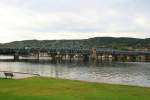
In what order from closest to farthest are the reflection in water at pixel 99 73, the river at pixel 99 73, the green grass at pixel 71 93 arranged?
the green grass at pixel 71 93 < the river at pixel 99 73 < the reflection in water at pixel 99 73

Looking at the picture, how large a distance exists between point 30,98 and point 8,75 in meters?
22.8

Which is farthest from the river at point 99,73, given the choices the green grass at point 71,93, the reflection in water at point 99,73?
the green grass at point 71,93

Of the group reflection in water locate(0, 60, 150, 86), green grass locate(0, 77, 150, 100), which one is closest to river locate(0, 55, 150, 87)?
reflection in water locate(0, 60, 150, 86)

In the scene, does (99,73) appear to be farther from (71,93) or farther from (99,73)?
(71,93)

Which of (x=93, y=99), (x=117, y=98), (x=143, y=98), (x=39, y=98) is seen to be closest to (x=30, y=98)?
(x=39, y=98)

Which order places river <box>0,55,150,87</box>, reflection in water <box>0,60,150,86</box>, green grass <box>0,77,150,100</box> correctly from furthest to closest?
reflection in water <box>0,60,150,86</box> < river <box>0,55,150,87</box> < green grass <box>0,77,150,100</box>

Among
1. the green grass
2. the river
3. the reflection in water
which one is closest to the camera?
the green grass

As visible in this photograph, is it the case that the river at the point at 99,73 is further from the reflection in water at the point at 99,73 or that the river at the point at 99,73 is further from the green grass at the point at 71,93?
the green grass at the point at 71,93

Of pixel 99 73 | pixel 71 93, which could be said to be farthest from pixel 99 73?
pixel 71 93

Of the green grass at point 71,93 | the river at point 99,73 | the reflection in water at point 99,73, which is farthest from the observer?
the reflection in water at point 99,73

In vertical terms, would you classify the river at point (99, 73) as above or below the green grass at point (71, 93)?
below

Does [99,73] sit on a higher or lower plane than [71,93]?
lower

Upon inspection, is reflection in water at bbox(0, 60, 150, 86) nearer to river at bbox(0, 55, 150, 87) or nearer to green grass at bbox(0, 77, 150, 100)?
river at bbox(0, 55, 150, 87)

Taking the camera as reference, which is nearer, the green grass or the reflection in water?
the green grass
